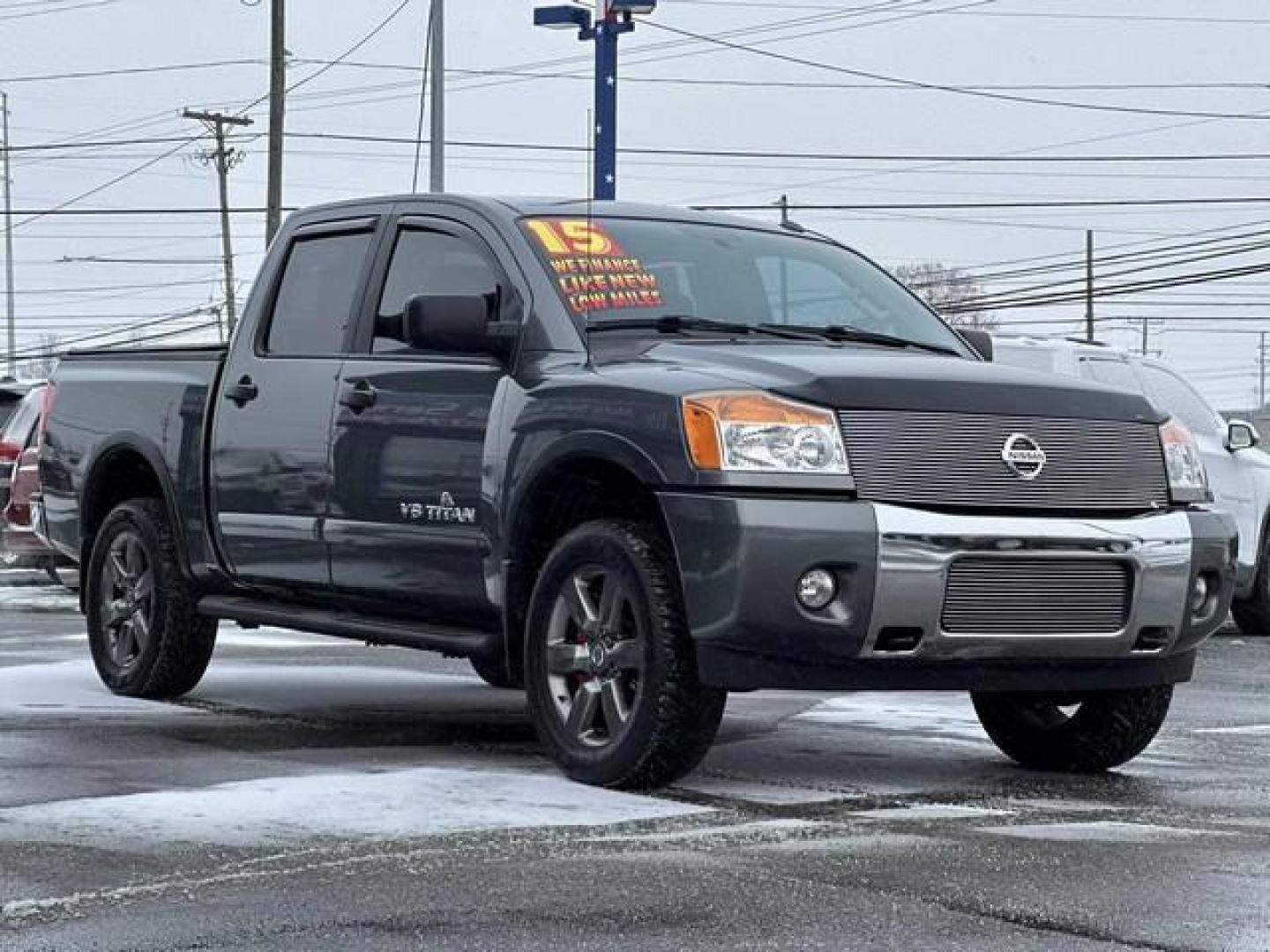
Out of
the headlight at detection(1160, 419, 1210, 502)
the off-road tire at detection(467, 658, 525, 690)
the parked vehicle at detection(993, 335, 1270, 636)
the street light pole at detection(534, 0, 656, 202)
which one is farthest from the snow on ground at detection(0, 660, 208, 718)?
the street light pole at detection(534, 0, 656, 202)

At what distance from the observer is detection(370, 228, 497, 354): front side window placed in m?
8.27

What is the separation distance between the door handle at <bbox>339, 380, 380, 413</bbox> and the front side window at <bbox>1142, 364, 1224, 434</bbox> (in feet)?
26.5

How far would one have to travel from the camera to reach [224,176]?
64.4 meters

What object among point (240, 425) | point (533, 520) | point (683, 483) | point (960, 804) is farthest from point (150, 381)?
point (960, 804)

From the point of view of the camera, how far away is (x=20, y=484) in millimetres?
17625

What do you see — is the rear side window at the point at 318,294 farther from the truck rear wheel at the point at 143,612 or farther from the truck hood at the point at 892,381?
the truck hood at the point at 892,381

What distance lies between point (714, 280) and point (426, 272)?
104 centimetres

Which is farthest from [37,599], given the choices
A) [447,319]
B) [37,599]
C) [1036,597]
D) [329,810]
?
[1036,597]

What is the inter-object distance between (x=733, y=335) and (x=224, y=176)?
58.2 metres

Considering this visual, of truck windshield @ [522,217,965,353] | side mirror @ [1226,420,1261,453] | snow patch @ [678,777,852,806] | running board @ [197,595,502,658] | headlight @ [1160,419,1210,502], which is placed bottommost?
snow patch @ [678,777,852,806]

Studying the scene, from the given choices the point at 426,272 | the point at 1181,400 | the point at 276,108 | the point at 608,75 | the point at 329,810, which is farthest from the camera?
the point at 276,108

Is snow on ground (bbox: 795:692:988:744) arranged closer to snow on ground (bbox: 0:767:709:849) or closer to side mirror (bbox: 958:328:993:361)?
side mirror (bbox: 958:328:993:361)

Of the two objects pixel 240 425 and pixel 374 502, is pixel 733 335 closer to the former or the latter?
pixel 374 502

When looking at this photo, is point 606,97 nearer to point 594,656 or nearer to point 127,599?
point 127,599
